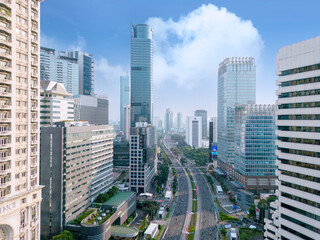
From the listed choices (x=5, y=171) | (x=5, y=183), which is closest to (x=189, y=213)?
(x=5, y=183)

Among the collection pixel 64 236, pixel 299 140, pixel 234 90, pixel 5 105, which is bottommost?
pixel 64 236

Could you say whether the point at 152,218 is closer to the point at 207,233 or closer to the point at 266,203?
the point at 207,233

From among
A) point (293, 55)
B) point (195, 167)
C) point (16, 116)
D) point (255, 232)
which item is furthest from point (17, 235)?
point (195, 167)

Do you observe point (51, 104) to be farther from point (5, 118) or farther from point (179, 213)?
point (179, 213)

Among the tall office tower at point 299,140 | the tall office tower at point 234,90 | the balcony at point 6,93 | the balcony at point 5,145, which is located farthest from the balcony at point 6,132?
the tall office tower at point 234,90

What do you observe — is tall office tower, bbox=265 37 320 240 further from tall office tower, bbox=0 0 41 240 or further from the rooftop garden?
tall office tower, bbox=0 0 41 240

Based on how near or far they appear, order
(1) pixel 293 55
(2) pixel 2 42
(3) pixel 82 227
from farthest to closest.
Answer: (3) pixel 82 227
(1) pixel 293 55
(2) pixel 2 42
